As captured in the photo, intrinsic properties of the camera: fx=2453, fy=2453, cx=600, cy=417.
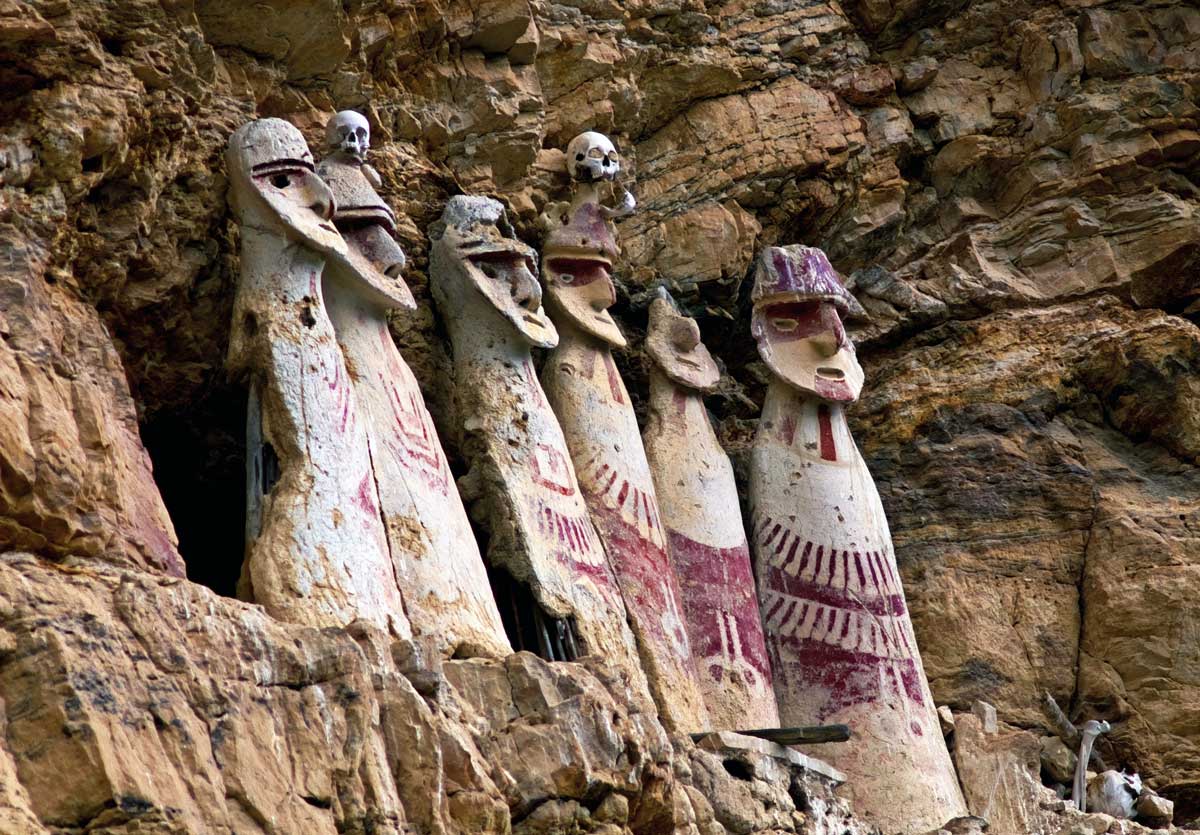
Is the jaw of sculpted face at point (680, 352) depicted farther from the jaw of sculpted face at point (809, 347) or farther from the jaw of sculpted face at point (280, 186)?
the jaw of sculpted face at point (280, 186)

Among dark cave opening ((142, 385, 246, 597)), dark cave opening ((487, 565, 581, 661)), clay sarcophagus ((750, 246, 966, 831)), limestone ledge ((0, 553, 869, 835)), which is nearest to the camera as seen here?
limestone ledge ((0, 553, 869, 835))

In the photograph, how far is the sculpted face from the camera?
24.3 ft

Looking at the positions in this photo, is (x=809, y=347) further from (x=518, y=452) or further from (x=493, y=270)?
(x=518, y=452)

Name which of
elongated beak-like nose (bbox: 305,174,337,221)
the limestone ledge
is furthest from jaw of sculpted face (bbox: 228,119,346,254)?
the limestone ledge

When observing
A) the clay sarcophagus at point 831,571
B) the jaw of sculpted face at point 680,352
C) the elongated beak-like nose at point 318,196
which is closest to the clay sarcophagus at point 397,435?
the elongated beak-like nose at point 318,196

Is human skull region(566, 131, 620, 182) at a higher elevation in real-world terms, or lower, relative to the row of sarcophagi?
higher

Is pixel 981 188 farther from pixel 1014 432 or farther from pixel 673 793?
pixel 673 793

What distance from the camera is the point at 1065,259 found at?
9227 millimetres

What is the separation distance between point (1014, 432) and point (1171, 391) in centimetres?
58

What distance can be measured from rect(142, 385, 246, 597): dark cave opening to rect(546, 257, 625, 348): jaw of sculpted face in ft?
3.94

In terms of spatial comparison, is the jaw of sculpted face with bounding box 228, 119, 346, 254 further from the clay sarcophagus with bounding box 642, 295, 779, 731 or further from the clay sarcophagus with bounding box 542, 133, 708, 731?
the clay sarcophagus with bounding box 642, 295, 779, 731

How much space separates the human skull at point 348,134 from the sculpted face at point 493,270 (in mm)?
451

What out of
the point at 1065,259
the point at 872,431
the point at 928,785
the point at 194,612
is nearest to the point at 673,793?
the point at 194,612

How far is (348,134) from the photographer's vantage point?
23.6 ft
